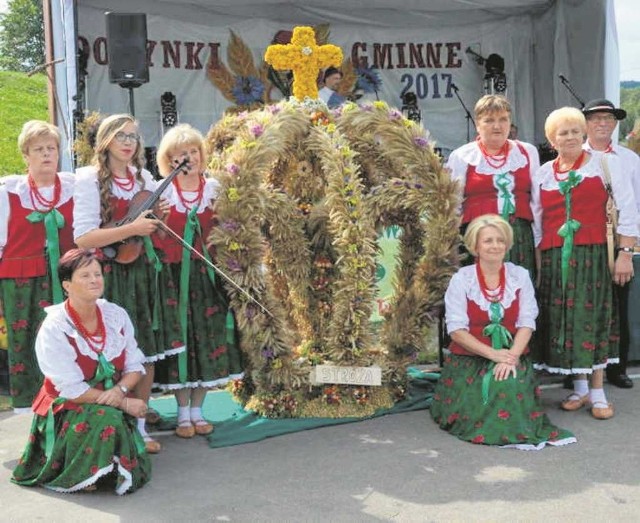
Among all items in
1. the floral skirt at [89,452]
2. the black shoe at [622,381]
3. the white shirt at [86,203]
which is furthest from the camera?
the black shoe at [622,381]

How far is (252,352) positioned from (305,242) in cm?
77

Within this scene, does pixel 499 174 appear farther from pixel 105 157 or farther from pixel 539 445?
pixel 105 157

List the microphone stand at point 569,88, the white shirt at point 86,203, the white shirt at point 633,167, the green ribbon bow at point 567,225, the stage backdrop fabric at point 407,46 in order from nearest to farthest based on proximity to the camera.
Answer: the white shirt at point 86,203 → the green ribbon bow at point 567,225 → the white shirt at point 633,167 → the stage backdrop fabric at point 407,46 → the microphone stand at point 569,88

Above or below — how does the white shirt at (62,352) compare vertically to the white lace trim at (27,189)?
below

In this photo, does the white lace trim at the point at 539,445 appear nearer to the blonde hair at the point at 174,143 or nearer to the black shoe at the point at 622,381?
the black shoe at the point at 622,381

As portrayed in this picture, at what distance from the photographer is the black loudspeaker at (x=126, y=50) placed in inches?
282

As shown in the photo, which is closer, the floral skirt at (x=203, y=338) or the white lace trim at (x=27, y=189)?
the white lace trim at (x=27, y=189)

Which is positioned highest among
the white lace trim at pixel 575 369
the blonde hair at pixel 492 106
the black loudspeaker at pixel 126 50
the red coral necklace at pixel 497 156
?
the black loudspeaker at pixel 126 50

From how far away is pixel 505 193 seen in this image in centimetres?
462

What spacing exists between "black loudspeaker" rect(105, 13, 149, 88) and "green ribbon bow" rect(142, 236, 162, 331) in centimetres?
338

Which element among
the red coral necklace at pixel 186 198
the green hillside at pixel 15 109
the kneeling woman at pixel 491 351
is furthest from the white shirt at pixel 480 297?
the green hillside at pixel 15 109

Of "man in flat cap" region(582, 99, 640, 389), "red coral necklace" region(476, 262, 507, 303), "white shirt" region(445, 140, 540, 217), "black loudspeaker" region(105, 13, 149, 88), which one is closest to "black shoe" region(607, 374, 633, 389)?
"man in flat cap" region(582, 99, 640, 389)

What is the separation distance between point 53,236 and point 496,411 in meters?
2.44

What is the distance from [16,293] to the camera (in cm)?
411
